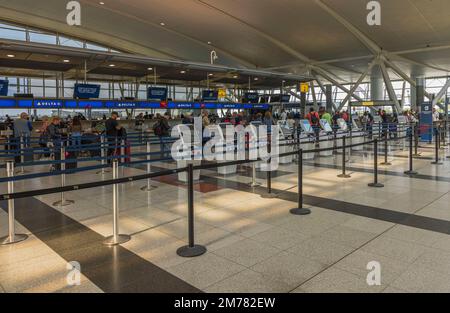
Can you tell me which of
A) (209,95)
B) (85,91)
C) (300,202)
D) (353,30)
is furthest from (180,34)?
(300,202)

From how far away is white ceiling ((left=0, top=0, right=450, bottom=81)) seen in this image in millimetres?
25297

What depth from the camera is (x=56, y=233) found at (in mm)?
5051

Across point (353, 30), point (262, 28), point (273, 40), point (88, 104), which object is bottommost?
point (88, 104)

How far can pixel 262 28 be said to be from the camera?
102 ft

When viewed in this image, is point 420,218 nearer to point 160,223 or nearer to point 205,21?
point 160,223

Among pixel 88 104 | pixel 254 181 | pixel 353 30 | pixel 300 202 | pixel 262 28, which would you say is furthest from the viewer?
pixel 262 28

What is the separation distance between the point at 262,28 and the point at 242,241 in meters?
29.3

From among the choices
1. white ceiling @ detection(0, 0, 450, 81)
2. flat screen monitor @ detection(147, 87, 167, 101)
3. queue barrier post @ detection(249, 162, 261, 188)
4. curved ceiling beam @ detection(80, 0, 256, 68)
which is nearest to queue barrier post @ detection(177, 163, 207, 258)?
queue barrier post @ detection(249, 162, 261, 188)

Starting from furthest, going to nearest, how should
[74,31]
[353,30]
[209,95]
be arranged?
[74,31]
[353,30]
[209,95]

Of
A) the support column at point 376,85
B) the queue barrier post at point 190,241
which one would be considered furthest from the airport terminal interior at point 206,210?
the support column at point 376,85

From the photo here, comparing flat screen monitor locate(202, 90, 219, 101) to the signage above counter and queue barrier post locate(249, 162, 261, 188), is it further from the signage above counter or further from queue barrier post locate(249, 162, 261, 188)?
queue barrier post locate(249, 162, 261, 188)

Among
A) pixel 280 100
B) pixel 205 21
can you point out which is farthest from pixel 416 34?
pixel 205 21

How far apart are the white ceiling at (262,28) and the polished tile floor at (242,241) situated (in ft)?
67.3

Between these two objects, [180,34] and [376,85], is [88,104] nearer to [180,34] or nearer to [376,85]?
[180,34]
